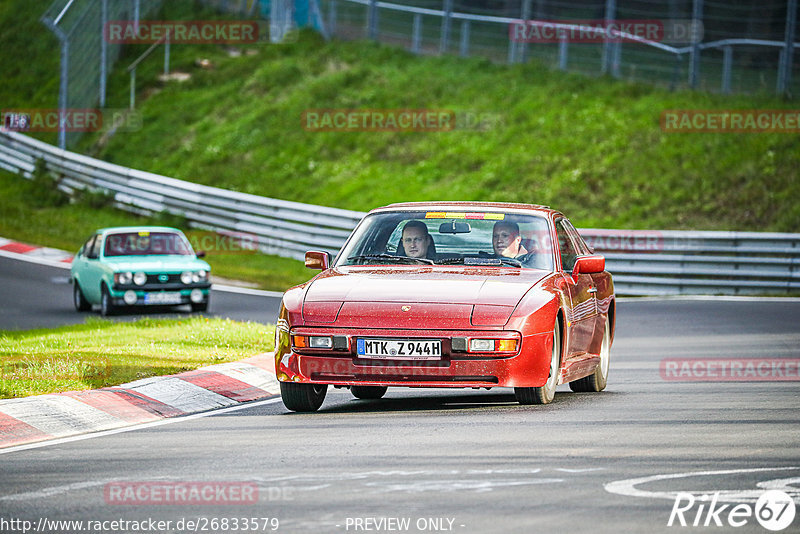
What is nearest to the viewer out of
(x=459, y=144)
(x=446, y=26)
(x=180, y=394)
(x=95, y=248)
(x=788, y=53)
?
(x=180, y=394)

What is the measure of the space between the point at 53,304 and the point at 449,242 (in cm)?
1241

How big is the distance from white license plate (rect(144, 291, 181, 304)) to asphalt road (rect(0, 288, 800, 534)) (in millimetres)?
9820

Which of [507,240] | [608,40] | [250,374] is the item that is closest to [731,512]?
[507,240]

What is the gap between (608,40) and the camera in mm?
34062

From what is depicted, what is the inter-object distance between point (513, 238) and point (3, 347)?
5.79 m

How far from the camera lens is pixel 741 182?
28828 millimetres

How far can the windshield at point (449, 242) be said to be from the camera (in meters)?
10.8

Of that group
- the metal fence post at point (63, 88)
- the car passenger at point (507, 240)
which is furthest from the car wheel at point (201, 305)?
the metal fence post at point (63, 88)

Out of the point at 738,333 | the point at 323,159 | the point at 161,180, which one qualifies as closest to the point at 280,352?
the point at 738,333

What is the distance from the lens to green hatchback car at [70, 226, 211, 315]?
20.7 m

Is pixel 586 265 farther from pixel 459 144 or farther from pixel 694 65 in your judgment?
pixel 459 144

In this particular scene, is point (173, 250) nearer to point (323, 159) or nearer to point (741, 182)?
point (741, 182)

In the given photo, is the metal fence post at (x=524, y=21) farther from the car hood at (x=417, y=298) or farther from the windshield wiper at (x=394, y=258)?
the car hood at (x=417, y=298)

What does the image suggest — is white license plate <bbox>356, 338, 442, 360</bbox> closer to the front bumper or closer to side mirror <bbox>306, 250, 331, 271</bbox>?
the front bumper
